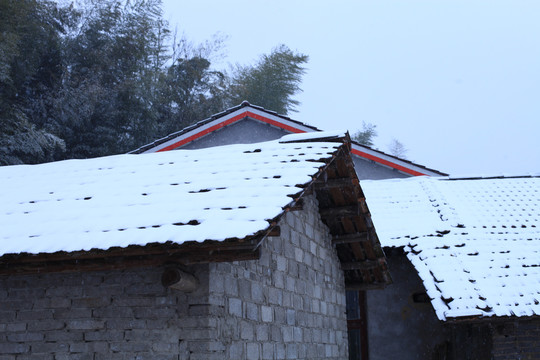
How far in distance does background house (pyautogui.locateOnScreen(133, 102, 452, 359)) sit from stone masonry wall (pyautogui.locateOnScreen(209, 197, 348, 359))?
0.70 metres

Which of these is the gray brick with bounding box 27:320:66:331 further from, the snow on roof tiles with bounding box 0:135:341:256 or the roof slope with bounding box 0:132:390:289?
the snow on roof tiles with bounding box 0:135:341:256

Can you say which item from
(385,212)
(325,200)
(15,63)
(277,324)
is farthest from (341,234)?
(15,63)

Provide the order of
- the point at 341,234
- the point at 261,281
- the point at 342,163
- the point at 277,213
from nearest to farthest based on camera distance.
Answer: the point at 277,213 → the point at 261,281 → the point at 342,163 → the point at 341,234

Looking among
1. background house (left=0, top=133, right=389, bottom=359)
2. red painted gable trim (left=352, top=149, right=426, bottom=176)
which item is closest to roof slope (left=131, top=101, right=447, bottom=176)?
red painted gable trim (left=352, top=149, right=426, bottom=176)

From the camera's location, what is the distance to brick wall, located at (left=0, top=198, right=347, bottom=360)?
5164 mm

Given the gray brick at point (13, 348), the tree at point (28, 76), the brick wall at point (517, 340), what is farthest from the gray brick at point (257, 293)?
the tree at point (28, 76)

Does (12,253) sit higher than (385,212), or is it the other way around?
(385,212)

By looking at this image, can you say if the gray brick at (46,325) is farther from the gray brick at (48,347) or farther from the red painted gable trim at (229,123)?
the red painted gable trim at (229,123)

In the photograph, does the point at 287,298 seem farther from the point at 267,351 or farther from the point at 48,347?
the point at 48,347

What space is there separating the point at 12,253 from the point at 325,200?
4.14m

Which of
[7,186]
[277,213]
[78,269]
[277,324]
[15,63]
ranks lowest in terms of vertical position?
[277,324]

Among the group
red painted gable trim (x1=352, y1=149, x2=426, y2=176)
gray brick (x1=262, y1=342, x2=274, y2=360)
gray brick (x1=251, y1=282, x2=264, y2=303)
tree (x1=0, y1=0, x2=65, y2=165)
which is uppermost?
tree (x1=0, y1=0, x2=65, y2=165)

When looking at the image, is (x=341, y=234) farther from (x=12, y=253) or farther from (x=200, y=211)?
(x=12, y=253)

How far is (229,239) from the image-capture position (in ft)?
15.0
